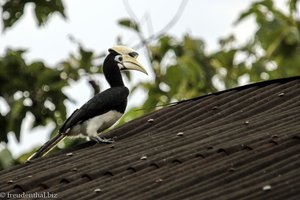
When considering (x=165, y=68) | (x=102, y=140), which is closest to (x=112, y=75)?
(x=102, y=140)

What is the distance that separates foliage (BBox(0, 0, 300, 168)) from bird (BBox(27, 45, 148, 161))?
1259 mm

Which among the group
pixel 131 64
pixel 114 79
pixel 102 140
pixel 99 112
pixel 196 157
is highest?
pixel 131 64

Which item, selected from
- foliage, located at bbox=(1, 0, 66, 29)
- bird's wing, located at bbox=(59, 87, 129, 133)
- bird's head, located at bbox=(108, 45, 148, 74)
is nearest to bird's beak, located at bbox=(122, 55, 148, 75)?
bird's head, located at bbox=(108, 45, 148, 74)

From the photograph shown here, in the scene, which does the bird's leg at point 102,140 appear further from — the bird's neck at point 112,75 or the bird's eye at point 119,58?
the bird's eye at point 119,58

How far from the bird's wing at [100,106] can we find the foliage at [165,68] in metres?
1.38

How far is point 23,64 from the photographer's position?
34.9 feet

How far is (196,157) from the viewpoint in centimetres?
588

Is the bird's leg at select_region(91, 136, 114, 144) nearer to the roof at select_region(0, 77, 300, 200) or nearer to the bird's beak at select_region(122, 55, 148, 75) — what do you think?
the roof at select_region(0, 77, 300, 200)

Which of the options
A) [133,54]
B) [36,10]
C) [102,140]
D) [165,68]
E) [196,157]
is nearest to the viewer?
[196,157]

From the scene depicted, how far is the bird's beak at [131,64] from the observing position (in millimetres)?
7832

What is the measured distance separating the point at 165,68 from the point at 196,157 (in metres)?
6.57

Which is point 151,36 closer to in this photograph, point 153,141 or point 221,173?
point 153,141

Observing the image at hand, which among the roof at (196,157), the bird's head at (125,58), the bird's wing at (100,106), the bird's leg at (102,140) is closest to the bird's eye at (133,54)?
the bird's head at (125,58)

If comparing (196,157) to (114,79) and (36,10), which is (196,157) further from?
(36,10)
